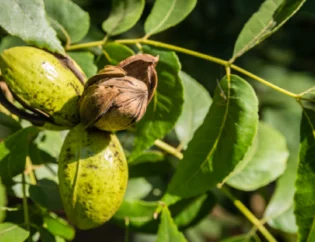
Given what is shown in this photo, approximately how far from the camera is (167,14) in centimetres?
144

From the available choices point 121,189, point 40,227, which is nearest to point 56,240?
point 40,227

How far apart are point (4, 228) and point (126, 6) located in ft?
1.83

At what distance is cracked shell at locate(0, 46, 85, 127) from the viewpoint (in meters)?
1.21

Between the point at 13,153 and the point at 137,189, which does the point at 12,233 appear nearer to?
the point at 13,153

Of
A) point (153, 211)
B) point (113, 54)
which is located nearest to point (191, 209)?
point (153, 211)

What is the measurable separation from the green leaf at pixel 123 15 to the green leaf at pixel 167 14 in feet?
0.13

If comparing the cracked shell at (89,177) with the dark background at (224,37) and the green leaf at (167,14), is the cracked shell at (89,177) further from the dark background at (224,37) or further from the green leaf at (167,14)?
the dark background at (224,37)

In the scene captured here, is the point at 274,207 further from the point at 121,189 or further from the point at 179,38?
the point at 179,38

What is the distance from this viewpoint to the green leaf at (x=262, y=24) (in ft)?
4.42

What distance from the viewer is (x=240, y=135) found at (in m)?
1.29

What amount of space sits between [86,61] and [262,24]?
0.40 metres

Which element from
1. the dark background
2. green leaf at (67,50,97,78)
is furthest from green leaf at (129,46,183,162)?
the dark background

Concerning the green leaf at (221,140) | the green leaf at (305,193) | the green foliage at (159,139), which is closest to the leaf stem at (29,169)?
the green foliage at (159,139)

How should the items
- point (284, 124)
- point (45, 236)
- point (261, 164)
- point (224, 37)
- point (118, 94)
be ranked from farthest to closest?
1. point (224, 37)
2. point (284, 124)
3. point (261, 164)
4. point (45, 236)
5. point (118, 94)
